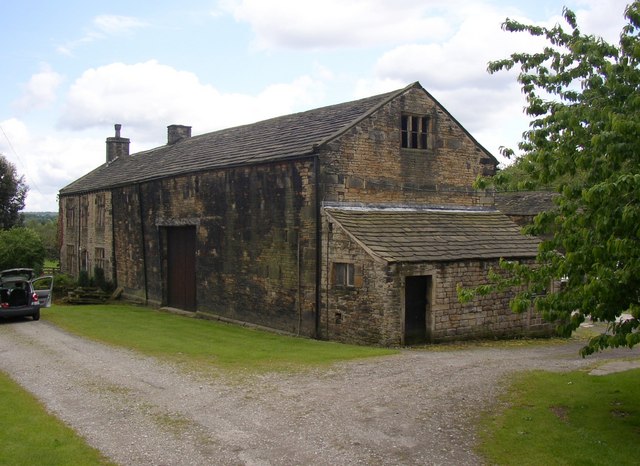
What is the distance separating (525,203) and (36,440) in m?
35.8

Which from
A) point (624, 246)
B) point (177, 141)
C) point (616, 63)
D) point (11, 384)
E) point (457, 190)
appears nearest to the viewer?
point (624, 246)

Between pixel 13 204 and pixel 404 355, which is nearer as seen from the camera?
pixel 404 355

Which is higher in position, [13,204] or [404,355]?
[13,204]

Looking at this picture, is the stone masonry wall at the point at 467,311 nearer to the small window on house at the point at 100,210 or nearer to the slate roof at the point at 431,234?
the slate roof at the point at 431,234

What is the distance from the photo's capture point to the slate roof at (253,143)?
20.0 m

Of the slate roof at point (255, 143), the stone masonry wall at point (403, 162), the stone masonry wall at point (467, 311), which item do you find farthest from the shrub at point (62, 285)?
the stone masonry wall at point (467, 311)

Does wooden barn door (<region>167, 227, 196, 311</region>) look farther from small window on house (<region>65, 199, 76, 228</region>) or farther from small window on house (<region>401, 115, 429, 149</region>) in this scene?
small window on house (<region>65, 199, 76, 228</region>)

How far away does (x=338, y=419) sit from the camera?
9.65 meters

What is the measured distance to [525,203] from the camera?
39.5 metres

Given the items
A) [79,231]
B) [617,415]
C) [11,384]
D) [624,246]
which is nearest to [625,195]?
[624,246]

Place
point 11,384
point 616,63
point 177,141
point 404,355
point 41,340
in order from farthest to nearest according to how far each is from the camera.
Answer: point 177,141 → point 41,340 → point 404,355 → point 11,384 → point 616,63

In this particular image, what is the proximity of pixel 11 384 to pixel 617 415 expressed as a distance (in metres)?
11.1

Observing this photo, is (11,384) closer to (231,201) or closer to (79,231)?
(231,201)

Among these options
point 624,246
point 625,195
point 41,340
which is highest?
point 625,195
